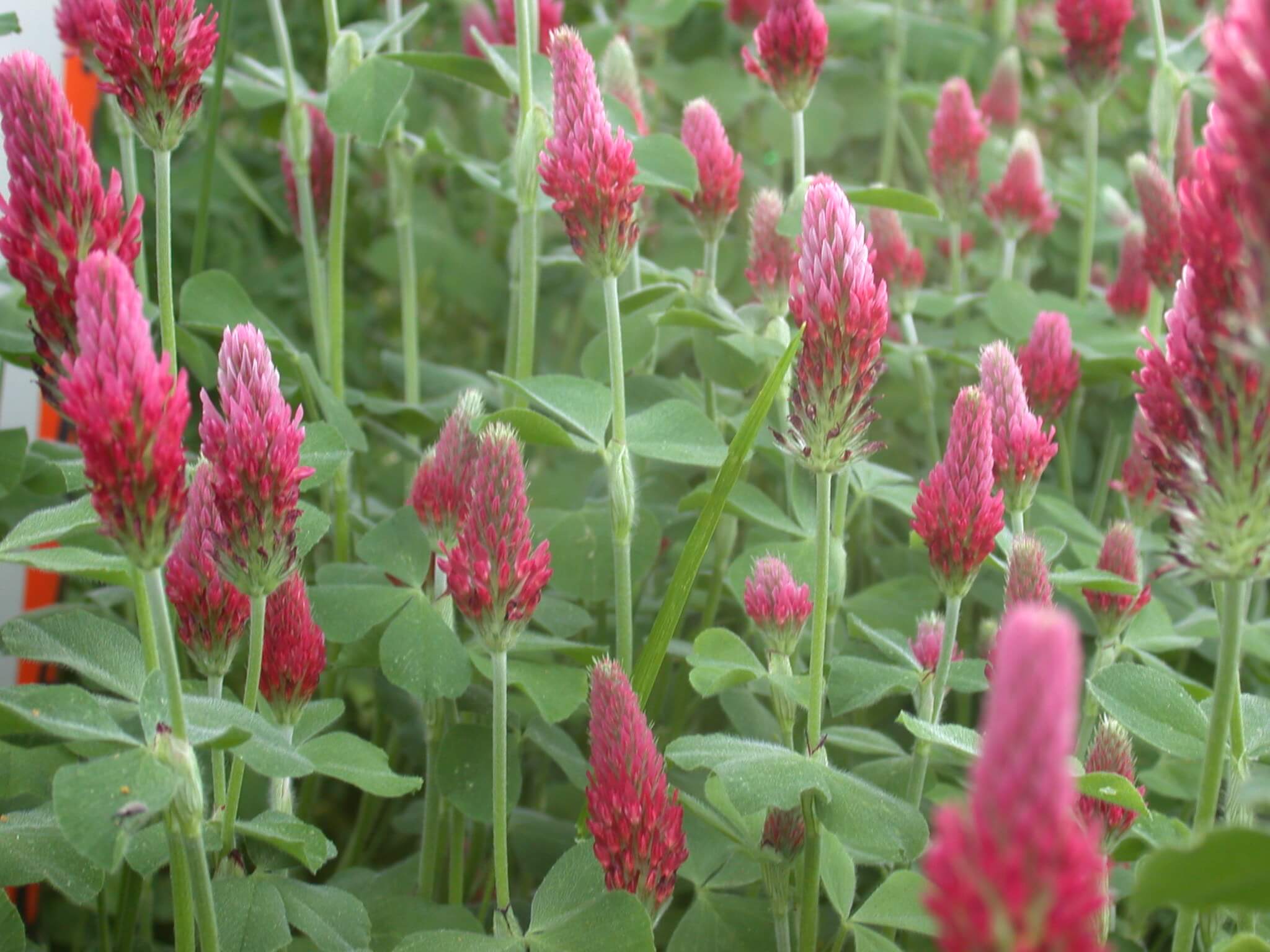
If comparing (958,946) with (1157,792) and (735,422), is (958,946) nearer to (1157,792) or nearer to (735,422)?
(1157,792)

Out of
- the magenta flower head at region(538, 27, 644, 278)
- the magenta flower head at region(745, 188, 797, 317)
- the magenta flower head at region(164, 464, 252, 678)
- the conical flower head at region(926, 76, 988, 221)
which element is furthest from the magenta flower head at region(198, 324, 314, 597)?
the conical flower head at region(926, 76, 988, 221)

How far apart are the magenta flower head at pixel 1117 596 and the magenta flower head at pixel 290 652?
0.88 metres

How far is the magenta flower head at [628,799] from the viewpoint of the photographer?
A: 1201mm

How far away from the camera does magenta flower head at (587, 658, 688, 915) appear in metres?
1.20

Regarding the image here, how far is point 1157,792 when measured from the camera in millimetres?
1724

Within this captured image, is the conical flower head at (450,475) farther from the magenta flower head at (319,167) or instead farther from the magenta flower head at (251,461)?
the magenta flower head at (319,167)

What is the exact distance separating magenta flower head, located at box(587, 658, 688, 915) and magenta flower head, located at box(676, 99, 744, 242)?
2.80ft

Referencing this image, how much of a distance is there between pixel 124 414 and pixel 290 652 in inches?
18.9

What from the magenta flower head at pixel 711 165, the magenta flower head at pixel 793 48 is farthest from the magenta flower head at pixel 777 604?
the magenta flower head at pixel 793 48

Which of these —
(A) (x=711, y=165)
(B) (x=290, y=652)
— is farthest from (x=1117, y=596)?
(B) (x=290, y=652)

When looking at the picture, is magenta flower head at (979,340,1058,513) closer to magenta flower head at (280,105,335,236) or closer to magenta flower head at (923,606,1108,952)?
magenta flower head at (923,606,1108,952)

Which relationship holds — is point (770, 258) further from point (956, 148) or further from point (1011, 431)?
point (956, 148)

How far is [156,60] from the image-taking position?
1289mm

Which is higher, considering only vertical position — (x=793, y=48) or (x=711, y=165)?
(x=793, y=48)
